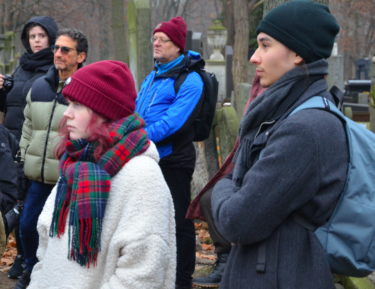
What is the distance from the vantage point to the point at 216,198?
215 cm

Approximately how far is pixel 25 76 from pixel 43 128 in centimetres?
109

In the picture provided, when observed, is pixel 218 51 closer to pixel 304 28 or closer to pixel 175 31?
pixel 175 31

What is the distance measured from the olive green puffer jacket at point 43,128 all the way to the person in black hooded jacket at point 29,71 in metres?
0.62

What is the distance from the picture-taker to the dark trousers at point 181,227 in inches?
175

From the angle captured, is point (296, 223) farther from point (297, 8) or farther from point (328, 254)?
point (297, 8)

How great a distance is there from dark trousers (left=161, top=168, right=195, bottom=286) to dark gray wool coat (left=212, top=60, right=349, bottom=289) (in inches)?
96.3

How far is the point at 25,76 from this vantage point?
5277 millimetres

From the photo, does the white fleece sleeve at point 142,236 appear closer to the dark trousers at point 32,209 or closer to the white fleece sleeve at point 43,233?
the white fleece sleeve at point 43,233

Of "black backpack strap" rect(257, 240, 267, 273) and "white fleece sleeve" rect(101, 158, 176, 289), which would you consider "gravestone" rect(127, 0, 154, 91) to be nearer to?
"white fleece sleeve" rect(101, 158, 176, 289)

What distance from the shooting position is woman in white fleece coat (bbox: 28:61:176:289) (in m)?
2.22

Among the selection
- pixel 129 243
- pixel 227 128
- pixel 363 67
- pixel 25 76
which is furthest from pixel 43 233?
pixel 363 67

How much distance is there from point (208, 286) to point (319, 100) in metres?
2.74

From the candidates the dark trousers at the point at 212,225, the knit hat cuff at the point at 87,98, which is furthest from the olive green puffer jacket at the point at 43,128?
the knit hat cuff at the point at 87,98

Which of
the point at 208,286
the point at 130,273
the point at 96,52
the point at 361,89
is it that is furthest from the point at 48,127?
the point at 96,52
